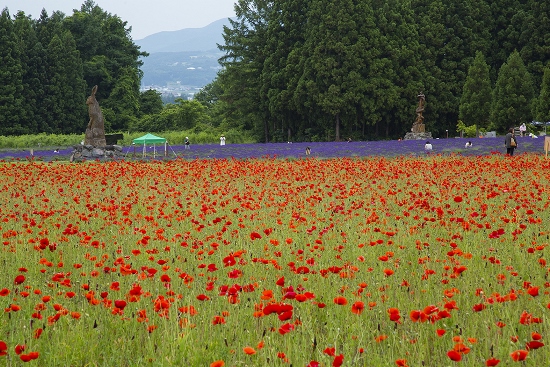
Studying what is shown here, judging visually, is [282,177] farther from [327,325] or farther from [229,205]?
[327,325]

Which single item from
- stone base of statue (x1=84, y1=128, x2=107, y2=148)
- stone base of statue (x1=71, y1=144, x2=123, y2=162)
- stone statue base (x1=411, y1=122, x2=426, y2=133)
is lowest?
stone base of statue (x1=71, y1=144, x2=123, y2=162)

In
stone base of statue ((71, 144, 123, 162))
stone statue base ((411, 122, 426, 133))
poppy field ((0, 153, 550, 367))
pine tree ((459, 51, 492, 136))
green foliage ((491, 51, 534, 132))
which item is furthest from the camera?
pine tree ((459, 51, 492, 136))

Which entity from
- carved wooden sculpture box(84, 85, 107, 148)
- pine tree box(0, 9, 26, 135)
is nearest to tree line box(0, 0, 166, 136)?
pine tree box(0, 9, 26, 135)

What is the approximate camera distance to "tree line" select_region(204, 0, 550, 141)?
45.4m

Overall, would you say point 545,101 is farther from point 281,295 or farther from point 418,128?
point 281,295

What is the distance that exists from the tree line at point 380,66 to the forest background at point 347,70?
0.34ft

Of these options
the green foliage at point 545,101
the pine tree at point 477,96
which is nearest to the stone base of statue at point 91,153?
the pine tree at point 477,96

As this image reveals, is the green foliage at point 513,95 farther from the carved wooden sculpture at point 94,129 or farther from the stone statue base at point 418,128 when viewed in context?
the carved wooden sculpture at point 94,129

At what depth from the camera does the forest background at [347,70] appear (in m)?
45.6

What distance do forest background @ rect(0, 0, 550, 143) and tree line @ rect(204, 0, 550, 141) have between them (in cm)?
10

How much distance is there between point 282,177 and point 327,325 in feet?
37.0

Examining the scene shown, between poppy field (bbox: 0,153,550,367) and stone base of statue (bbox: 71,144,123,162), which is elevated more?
stone base of statue (bbox: 71,144,123,162)

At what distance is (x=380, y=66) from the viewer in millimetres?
46188

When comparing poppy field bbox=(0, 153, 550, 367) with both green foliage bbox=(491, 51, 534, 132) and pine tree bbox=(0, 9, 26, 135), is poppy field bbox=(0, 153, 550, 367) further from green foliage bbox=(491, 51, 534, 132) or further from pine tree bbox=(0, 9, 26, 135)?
pine tree bbox=(0, 9, 26, 135)
